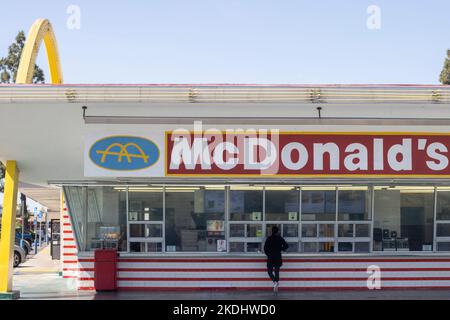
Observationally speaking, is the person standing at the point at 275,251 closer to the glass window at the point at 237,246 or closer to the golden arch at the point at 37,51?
the glass window at the point at 237,246

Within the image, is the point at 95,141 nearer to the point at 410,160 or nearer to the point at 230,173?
the point at 230,173

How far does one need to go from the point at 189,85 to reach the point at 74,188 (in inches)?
228

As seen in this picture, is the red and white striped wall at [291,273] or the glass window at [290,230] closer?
the red and white striped wall at [291,273]

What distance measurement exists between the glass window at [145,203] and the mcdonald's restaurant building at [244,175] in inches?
1.2

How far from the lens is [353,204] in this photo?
17844 millimetres

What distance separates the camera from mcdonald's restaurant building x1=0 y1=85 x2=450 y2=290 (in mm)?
14555

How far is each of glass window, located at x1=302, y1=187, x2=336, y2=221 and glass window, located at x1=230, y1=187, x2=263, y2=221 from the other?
3.64 ft

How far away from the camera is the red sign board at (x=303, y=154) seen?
51.2ft

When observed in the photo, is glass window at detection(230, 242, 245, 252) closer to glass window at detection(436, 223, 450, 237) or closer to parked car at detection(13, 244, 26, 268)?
glass window at detection(436, 223, 450, 237)

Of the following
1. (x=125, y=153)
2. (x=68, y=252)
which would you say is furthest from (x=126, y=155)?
(x=68, y=252)

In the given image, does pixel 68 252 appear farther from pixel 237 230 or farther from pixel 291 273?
pixel 291 273

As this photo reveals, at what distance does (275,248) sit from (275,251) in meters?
0.07

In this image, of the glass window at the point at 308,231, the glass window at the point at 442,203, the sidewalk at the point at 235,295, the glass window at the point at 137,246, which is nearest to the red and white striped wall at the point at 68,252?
the sidewalk at the point at 235,295

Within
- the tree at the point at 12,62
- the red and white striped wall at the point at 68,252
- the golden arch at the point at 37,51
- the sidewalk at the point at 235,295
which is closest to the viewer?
the sidewalk at the point at 235,295
